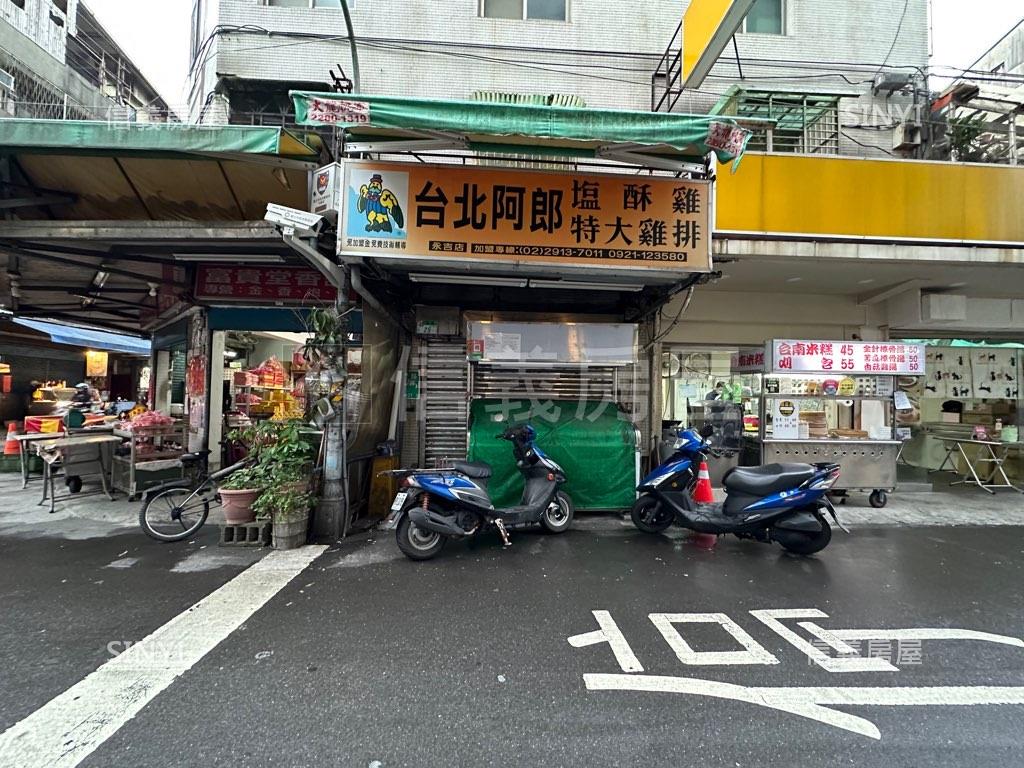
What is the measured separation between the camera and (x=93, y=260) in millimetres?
6910

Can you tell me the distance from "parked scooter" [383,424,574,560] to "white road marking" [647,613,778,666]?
196 centimetres

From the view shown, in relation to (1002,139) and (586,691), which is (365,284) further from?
(1002,139)

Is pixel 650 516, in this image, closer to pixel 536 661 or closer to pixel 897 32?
pixel 536 661

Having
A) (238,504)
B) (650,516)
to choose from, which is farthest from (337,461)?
(650,516)

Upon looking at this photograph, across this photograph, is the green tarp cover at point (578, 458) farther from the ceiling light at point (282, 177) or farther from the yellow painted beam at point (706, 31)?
the yellow painted beam at point (706, 31)

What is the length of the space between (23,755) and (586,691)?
2686mm

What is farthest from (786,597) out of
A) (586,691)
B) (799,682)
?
(586,691)

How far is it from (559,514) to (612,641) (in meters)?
2.49

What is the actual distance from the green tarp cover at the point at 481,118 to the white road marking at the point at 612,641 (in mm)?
4152

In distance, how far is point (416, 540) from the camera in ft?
15.4

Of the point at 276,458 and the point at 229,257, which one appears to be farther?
the point at 229,257

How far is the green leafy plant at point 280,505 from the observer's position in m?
4.90

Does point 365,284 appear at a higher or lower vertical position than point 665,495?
higher

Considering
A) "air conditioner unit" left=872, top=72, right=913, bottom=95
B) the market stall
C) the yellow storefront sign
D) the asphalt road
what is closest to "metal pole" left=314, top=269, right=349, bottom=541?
the asphalt road
